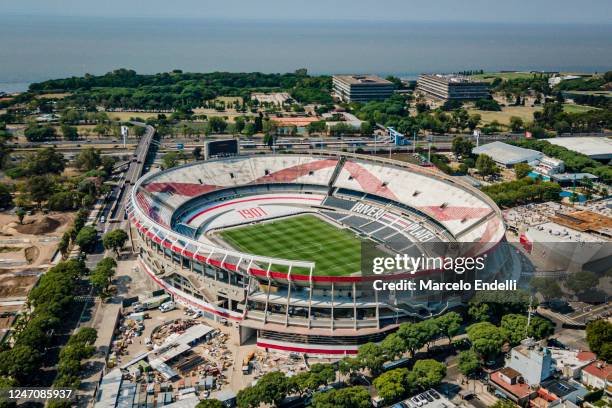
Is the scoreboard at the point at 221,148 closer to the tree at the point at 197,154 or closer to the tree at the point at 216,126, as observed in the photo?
the tree at the point at 197,154

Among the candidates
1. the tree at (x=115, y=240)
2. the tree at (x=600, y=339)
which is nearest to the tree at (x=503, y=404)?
the tree at (x=600, y=339)

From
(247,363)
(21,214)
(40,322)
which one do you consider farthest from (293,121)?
(247,363)

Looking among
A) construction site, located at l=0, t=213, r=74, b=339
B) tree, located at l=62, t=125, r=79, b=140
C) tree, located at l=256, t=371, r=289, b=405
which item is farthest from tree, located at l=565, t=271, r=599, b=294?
tree, located at l=62, t=125, r=79, b=140

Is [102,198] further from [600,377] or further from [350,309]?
[600,377]

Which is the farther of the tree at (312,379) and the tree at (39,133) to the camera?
the tree at (39,133)

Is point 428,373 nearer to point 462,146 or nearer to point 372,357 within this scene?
point 372,357

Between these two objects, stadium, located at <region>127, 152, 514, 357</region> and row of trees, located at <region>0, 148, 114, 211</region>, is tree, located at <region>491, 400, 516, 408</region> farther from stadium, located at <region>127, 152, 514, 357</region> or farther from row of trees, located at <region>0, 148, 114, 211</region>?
row of trees, located at <region>0, 148, 114, 211</region>
